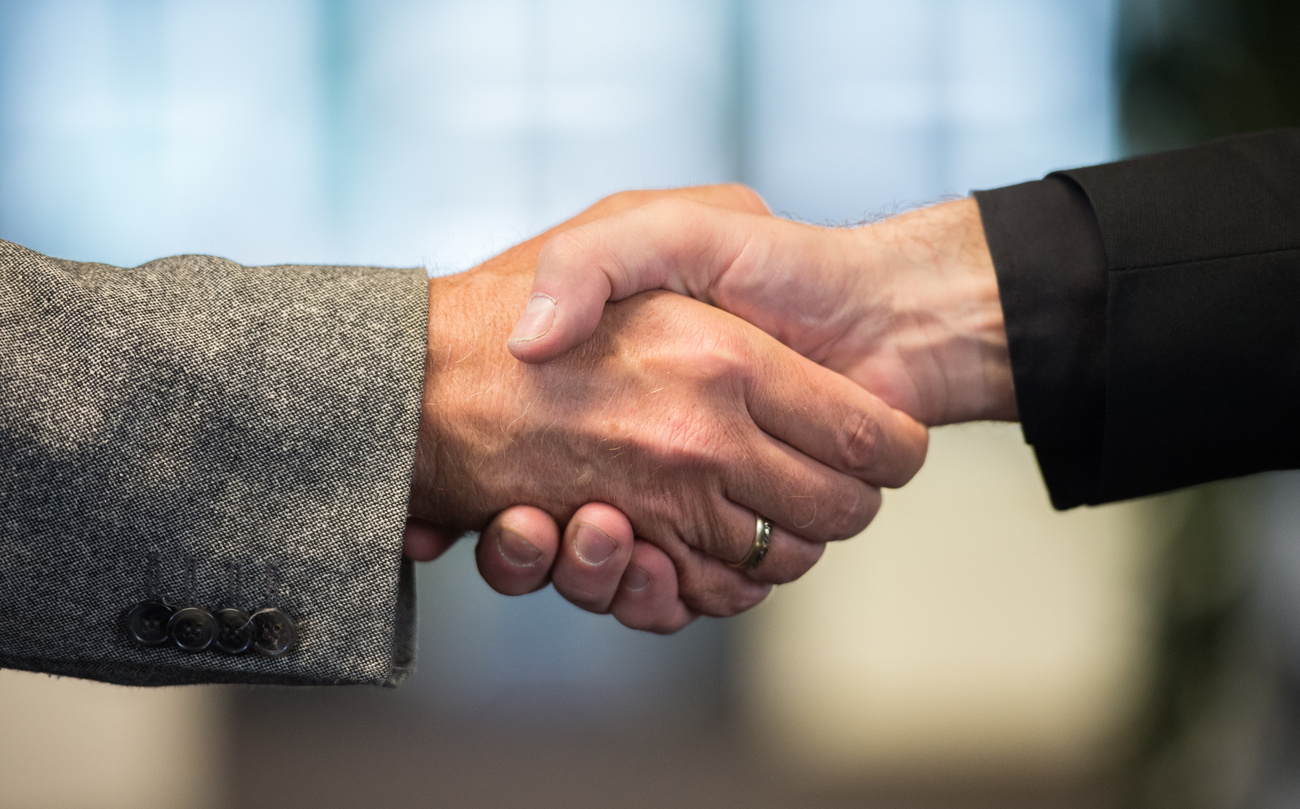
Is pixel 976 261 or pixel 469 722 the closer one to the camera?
pixel 976 261

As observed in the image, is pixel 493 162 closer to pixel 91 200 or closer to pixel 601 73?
pixel 601 73

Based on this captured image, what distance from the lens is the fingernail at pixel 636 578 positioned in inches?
42.3

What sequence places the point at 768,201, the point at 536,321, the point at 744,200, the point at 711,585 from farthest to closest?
the point at 768,201 < the point at 744,200 < the point at 711,585 < the point at 536,321

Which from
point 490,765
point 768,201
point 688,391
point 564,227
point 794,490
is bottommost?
point 490,765

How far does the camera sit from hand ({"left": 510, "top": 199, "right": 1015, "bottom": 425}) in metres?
1.03

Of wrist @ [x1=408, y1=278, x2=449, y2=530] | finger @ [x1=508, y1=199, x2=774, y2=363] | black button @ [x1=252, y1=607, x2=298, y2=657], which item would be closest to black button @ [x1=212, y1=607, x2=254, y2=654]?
black button @ [x1=252, y1=607, x2=298, y2=657]

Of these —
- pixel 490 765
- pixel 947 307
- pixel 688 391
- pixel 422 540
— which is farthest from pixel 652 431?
pixel 490 765

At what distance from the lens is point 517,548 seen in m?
0.99

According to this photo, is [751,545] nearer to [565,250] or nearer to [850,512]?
[850,512]

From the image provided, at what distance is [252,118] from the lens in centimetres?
294

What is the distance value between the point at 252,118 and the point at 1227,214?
9.30 ft

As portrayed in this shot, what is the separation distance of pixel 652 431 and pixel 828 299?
280mm

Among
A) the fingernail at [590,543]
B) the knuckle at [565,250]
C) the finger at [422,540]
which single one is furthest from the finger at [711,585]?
the knuckle at [565,250]

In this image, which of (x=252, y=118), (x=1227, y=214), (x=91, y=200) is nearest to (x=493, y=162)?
(x=252, y=118)
